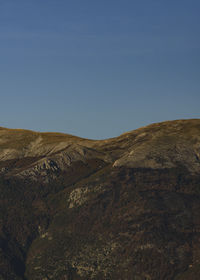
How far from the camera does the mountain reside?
122 metres

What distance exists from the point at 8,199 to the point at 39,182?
1382cm

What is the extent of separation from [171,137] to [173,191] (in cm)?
3942

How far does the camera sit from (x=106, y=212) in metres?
144

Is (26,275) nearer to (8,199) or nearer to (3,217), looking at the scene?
(3,217)

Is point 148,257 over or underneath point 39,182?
underneath

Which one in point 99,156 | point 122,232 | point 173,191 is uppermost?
point 99,156

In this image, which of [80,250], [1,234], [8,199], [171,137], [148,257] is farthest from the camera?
[171,137]

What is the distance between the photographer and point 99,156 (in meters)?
185

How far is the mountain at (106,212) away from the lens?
12156 centimetres

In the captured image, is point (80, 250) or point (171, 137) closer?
point (80, 250)

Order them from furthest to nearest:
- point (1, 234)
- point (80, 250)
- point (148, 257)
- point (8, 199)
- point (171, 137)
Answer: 1. point (171, 137)
2. point (8, 199)
3. point (1, 234)
4. point (80, 250)
5. point (148, 257)

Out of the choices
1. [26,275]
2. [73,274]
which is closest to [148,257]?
[73,274]

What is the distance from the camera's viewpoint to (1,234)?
14300 centimetres

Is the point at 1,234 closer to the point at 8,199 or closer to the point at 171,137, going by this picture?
the point at 8,199
